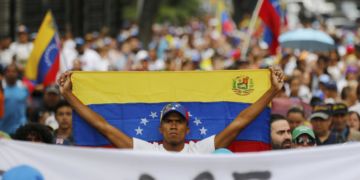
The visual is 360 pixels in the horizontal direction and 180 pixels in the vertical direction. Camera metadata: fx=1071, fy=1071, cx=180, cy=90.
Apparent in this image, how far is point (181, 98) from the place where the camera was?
9078 millimetres

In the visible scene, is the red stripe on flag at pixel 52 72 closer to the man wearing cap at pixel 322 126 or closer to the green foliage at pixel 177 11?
the man wearing cap at pixel 322 126

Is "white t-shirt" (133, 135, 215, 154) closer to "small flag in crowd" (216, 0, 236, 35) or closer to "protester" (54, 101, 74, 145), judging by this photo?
"protester" (54, 101, 74, 145)

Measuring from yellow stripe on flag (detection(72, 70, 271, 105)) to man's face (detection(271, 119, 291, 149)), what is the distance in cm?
75

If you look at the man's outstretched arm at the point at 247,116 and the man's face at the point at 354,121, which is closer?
the man's outstretched arm at the point at 247,116

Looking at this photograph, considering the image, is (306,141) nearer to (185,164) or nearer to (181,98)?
(181,98)

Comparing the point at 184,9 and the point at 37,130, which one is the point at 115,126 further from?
the point at 184,9

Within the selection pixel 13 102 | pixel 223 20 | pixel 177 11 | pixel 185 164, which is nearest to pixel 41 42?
pixel 13 102

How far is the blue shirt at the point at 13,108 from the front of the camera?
13.9 m

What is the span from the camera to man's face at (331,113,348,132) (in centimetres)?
1170

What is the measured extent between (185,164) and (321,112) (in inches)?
199

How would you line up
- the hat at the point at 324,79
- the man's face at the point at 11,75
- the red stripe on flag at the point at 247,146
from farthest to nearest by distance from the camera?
the hat at the point at 324,79
the man's face at the point at 11,75
the red stripe on flag at the point at 247,146

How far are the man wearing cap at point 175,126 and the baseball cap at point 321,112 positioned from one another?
256cm

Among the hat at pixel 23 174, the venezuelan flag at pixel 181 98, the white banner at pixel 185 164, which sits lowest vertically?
the hat at pixel 23 174

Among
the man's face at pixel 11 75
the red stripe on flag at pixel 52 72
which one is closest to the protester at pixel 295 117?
the man's face at pixel 11 75
